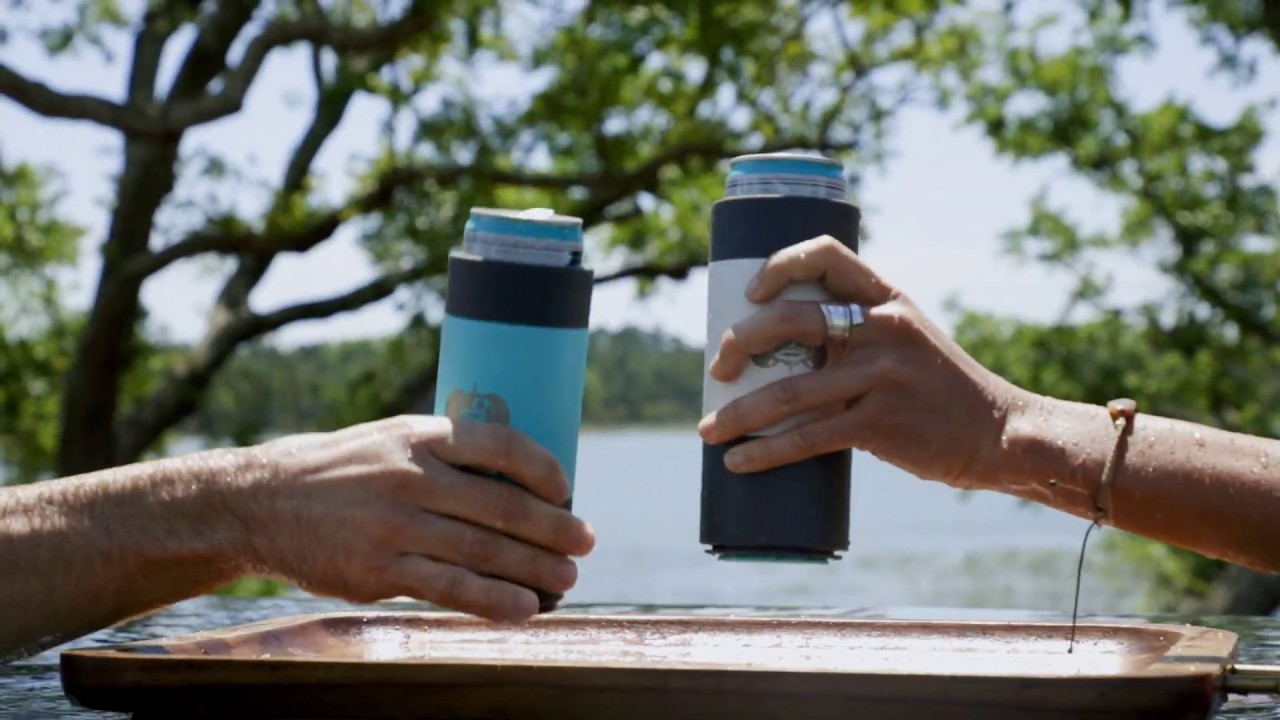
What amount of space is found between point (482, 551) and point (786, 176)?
42 cm

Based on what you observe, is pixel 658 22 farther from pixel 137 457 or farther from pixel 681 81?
pixel 137 457

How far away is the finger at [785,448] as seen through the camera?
1410 mm

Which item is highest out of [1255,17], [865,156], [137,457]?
[1255,17]

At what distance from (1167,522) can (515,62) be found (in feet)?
32.4

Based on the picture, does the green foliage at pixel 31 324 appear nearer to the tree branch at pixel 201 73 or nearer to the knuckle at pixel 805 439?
the tree branch at pixel 201 73

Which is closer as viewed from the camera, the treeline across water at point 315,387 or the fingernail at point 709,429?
the fingernail at point 709,429

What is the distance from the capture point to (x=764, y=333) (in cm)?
139

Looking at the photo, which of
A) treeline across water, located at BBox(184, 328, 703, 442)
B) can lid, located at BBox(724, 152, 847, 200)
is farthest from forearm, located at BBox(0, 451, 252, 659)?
treeline across water, located at BBox(184, 328, 703, 442)

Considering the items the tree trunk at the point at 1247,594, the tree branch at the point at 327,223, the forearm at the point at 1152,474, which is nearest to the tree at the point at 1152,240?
the tree trunk at the point at 1247,594

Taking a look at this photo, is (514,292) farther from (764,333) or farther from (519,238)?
(764,333)

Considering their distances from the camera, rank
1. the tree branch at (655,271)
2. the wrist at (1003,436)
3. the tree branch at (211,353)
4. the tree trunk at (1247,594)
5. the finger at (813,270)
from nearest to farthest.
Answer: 1. the finger at (813,270)
2. the wrist at (1003,436)
3. the tree branch at (211,353)
4. the tree branch at (655,271)
5. the tree trunk at (1247,594)

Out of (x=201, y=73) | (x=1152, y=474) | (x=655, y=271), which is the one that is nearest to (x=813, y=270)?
(x=1152, y=474)

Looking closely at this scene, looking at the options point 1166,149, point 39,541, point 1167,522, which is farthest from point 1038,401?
point 1166,149

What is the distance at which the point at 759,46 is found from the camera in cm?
1107
